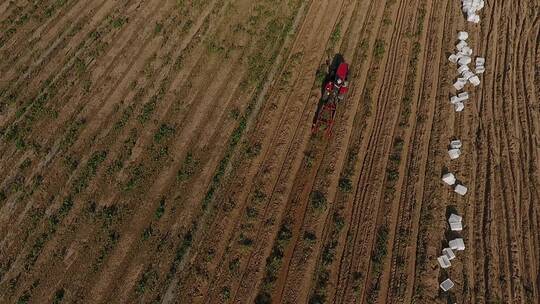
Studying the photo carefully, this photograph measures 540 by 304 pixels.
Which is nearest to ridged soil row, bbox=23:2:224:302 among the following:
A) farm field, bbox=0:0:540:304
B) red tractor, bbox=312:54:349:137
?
farm field, bbox=0:0:540:304

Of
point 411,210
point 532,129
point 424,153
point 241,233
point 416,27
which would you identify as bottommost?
point 241,233

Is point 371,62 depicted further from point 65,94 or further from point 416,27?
point 65,94

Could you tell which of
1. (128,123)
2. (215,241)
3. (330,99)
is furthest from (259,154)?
(128,123)

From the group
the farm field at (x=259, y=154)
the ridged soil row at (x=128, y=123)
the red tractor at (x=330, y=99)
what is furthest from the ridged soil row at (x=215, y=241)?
the red tractor at (x=330, y=99)

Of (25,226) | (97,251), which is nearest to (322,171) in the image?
(97,251)

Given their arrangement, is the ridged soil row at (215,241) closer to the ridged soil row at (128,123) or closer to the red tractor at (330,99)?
the ridged soil row at (128,123)
